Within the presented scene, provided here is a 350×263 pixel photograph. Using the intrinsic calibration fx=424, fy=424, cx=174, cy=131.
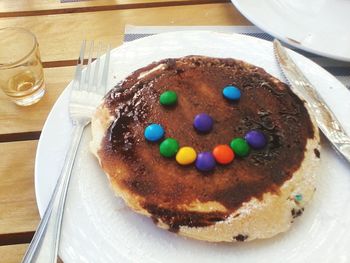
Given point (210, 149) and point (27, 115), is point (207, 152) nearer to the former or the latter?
point (210, 149)

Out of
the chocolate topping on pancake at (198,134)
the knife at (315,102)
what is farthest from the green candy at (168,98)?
the knife at (315,102)

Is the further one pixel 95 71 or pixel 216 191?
pixel 95 71

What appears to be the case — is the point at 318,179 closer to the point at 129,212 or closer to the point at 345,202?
the point at 345,202

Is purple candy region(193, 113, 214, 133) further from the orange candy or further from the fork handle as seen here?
the fork handle

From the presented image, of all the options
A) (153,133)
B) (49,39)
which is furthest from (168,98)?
(49,39)

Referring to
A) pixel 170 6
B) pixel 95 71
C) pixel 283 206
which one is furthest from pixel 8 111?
pixel 283 206
